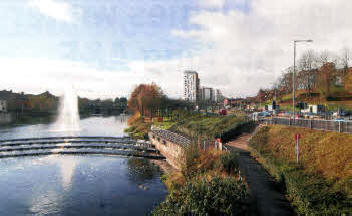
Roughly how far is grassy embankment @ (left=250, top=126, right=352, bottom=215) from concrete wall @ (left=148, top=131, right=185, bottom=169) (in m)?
8.67

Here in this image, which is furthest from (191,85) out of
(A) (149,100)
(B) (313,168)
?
(B) (313,168)

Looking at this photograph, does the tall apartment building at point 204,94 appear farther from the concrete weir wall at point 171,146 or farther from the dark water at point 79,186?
the dark water at point 79,186

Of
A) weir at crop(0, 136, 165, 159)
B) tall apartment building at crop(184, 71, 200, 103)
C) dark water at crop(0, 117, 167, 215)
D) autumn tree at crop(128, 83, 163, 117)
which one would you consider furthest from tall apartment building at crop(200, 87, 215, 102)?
dark water at crop(0, 117, 167, 215)

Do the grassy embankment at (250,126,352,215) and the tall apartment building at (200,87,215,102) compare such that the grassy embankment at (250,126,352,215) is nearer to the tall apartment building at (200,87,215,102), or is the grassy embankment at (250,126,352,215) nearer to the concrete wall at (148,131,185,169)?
the concrete wall at (148,131,185,169)

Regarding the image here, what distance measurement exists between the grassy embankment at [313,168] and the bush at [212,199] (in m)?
3.16

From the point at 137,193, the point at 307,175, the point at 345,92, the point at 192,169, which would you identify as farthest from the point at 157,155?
the point at 345,92

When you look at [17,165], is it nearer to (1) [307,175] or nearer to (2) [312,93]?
(1) [307,175]

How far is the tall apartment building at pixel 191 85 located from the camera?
139 m

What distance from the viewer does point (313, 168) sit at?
17516 mm

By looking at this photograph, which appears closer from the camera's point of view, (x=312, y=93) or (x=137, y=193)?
(x=137, y=193)

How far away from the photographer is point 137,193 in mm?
23516

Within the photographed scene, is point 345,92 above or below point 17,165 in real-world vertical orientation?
above

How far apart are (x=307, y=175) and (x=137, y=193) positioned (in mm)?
14452

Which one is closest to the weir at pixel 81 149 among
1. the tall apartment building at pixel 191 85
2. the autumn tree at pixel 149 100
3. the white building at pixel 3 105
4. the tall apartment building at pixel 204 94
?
the autumn tree at pixel 149 100
